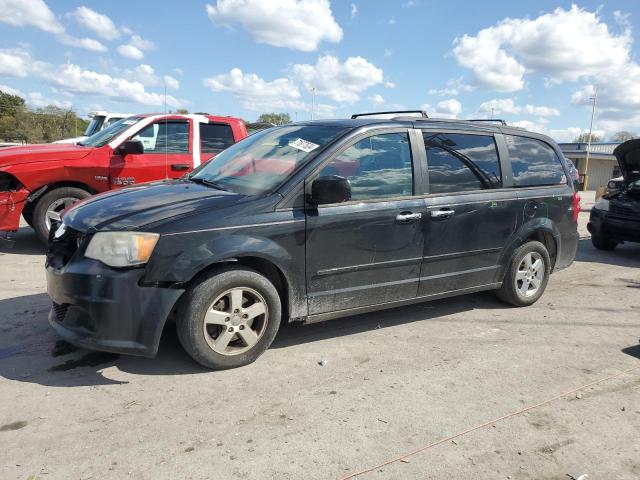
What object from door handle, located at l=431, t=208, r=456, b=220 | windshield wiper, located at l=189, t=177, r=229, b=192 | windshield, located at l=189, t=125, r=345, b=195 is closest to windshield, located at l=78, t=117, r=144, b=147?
windshield, located at l=189, t=125, r=345, b=195

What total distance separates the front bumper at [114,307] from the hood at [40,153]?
13.3 ft

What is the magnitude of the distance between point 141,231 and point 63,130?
48.1m

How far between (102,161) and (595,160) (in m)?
61.5

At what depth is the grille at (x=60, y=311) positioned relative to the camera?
11.7 ft

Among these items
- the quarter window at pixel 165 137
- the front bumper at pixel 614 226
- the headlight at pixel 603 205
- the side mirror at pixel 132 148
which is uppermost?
the quarter window at pixel 165 137

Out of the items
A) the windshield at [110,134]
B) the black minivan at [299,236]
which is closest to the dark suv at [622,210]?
Answer: the black minivan at [299,236]

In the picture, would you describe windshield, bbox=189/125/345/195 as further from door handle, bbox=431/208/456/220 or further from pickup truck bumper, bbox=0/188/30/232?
pickup truck bumper, bbox=0/188/30/232

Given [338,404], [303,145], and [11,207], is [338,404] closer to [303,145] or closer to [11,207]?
[303,145]

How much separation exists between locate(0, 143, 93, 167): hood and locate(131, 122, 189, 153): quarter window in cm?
80

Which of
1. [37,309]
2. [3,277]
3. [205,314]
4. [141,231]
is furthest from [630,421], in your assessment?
[3,277]

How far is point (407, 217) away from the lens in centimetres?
432

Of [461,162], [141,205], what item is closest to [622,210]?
[461,162]

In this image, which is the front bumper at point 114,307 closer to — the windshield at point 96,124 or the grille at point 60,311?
the grille at point 60,311

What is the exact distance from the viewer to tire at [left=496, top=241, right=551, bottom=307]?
5266 mm
